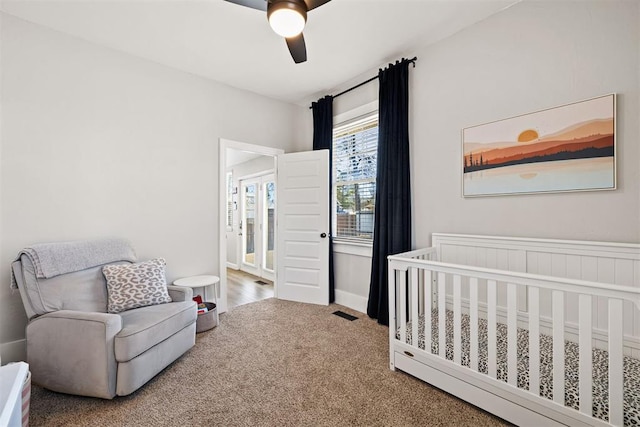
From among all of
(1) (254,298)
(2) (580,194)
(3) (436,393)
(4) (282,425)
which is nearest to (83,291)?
(4) (282,425)

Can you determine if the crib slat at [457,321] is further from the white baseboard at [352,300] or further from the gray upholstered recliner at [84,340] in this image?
the gray upholstered recliner at [84,340]

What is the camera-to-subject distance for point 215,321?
9.55ft

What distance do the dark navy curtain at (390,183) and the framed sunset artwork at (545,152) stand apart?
57 cm

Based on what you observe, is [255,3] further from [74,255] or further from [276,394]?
[276,394]

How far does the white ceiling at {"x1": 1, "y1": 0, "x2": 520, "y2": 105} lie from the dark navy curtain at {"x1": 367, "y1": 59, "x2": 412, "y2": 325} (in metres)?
0.34

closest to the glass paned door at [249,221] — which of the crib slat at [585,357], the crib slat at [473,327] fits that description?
the crib slat at [473,327]

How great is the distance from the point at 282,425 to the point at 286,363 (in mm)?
631

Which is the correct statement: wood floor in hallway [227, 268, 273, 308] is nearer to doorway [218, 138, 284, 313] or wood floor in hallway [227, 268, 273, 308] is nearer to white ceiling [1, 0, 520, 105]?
doorway [218, 138, 284, 313]

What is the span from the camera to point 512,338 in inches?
59.9

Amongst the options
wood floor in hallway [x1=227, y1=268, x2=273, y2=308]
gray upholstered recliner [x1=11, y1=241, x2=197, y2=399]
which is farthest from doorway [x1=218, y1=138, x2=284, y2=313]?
gray upholstered recliner [x1=11, y1=241, x2=197, y2=399]

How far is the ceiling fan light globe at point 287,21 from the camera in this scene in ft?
5.38

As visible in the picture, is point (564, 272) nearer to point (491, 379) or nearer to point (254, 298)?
point (491, 379)

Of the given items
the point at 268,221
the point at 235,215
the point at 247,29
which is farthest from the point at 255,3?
the point at 235,215

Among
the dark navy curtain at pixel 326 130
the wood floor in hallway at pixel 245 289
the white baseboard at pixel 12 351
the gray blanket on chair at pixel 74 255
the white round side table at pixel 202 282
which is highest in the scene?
the dark navy curtain at pixel 326 130
